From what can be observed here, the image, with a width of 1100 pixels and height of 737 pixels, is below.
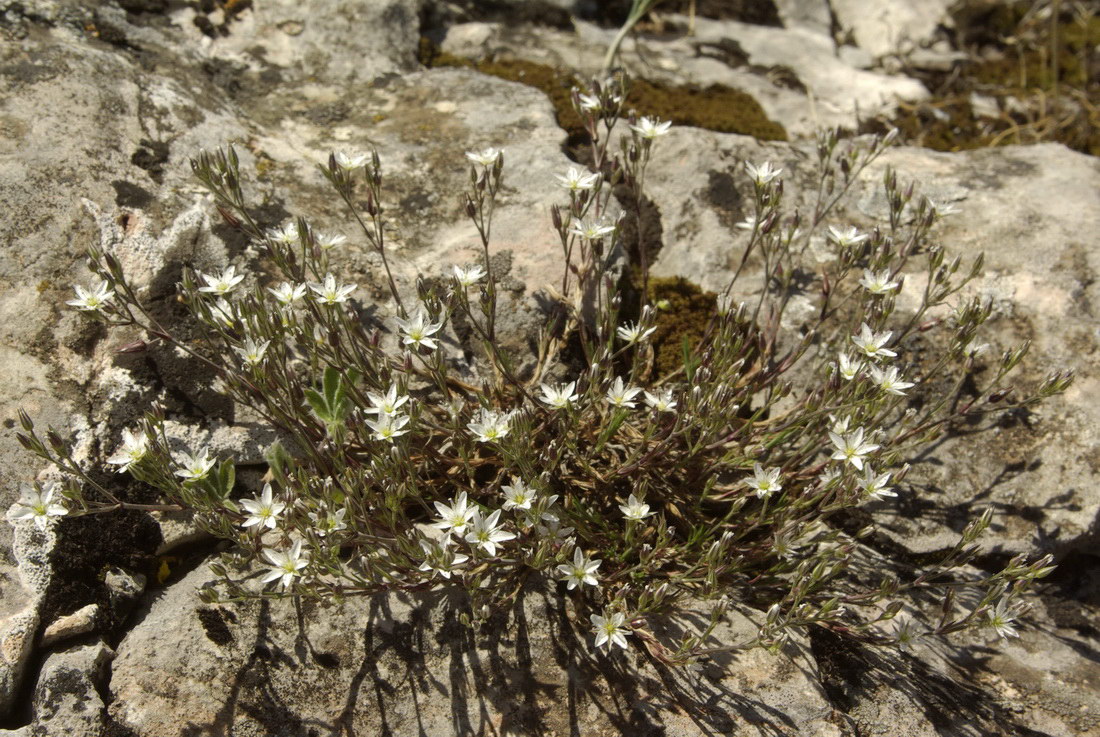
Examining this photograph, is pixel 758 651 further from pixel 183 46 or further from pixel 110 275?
pixel 183 46

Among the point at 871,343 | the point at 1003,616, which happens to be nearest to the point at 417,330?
the point at 871,343

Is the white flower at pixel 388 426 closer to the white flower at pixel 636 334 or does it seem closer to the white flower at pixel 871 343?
the white flower at pixel 636 334

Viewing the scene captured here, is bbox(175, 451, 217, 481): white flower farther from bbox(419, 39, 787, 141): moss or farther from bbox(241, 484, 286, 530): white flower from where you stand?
bbox(419, 39, 787, 141): moss

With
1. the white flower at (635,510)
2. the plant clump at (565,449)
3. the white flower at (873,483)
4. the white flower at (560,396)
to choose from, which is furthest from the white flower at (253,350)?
the white flower at (873,483)

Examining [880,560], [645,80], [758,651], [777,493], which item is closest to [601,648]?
[758,651]

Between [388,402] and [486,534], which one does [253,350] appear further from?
[486,534]

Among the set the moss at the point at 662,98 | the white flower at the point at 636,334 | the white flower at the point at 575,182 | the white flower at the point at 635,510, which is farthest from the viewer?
the moss at the point at 662,98
